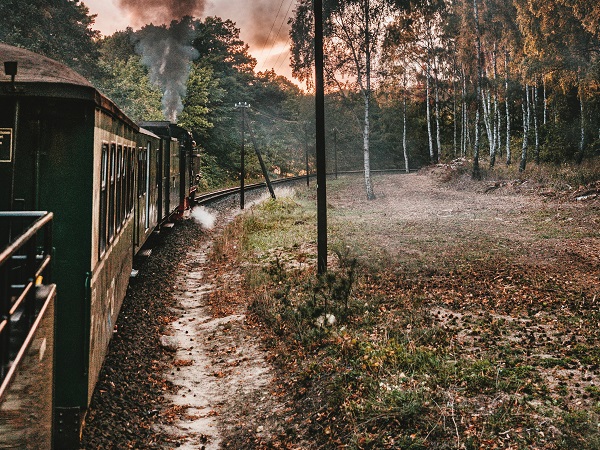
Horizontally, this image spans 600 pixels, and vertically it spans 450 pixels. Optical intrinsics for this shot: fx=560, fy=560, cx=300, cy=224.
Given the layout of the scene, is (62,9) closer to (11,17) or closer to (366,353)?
(11,17)

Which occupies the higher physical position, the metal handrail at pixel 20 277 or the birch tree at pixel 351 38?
the birch tree at pixel 351 38

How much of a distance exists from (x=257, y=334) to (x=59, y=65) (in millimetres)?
5000

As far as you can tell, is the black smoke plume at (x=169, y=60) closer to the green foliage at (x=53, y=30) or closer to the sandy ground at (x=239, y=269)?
the green foliage at (x=53, y=30)

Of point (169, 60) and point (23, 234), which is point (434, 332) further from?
point (169, 60)

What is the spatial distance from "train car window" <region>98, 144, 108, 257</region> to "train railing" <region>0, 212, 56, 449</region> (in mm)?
806

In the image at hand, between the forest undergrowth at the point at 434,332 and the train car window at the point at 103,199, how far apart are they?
2.52 meters

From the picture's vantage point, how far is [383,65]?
90.1 ft

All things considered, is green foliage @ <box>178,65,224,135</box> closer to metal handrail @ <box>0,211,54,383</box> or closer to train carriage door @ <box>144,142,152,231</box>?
train carriage door @ <box>144,142,152,231</box>

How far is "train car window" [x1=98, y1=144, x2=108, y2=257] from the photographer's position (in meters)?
5.24

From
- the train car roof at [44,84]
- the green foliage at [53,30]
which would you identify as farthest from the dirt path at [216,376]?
the green foliage at [53,30]

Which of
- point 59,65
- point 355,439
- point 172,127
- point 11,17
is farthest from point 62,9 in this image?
point 355,439

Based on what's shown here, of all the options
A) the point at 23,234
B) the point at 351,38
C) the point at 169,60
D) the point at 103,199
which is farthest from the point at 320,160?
the point at 169,60

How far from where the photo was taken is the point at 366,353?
6.76 meters

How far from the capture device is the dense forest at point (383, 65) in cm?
2127
